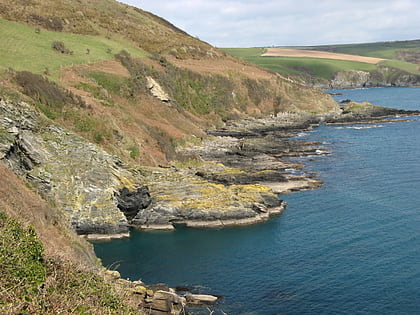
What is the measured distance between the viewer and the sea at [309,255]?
→ 116 feet

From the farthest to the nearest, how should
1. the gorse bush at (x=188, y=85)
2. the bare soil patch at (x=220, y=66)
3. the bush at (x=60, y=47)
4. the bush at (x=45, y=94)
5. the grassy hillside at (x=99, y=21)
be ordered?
the bare soil patch at (x=220, y=66) → the grassy hillside at (x=99, y=21) → the gorse bush at (x=188, y=85) → the bush at (x=60, y=47) → the bush at (x=45, y=94)

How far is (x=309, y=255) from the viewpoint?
43.8 m

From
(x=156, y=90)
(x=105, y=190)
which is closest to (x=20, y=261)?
(x=105, y=190)

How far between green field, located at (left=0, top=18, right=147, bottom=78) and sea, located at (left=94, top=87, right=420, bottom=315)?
42540 millimetres

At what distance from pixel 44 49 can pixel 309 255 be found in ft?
226

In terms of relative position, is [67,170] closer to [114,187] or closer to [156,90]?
[114,187]

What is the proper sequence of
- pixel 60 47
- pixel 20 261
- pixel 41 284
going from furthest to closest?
1. pixel 60 47
2. pixel 20 261
3. pixel 41 284

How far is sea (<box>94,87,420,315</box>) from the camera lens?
35.3m

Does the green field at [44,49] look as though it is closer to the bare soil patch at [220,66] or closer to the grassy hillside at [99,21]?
the grassy hillside at [99,21]

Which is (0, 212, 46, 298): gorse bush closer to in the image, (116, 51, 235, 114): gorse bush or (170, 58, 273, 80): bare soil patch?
(116, 51, 235, 114): gorse bush

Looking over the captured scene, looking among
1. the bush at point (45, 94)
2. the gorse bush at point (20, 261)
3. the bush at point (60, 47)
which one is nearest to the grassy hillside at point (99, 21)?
the bush at point (60, 47)

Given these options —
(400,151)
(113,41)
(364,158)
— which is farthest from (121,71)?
(400,151)

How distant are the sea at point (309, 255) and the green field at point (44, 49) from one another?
42.5 metres

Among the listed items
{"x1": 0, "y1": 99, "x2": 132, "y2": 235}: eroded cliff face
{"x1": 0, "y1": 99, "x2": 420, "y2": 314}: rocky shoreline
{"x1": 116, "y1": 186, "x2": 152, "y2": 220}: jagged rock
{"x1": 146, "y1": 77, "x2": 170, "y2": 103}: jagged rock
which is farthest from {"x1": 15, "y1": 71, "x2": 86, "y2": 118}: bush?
{"x1": 146, "y1": 77, "x2": 170, "y2": 103}: jagged rock
